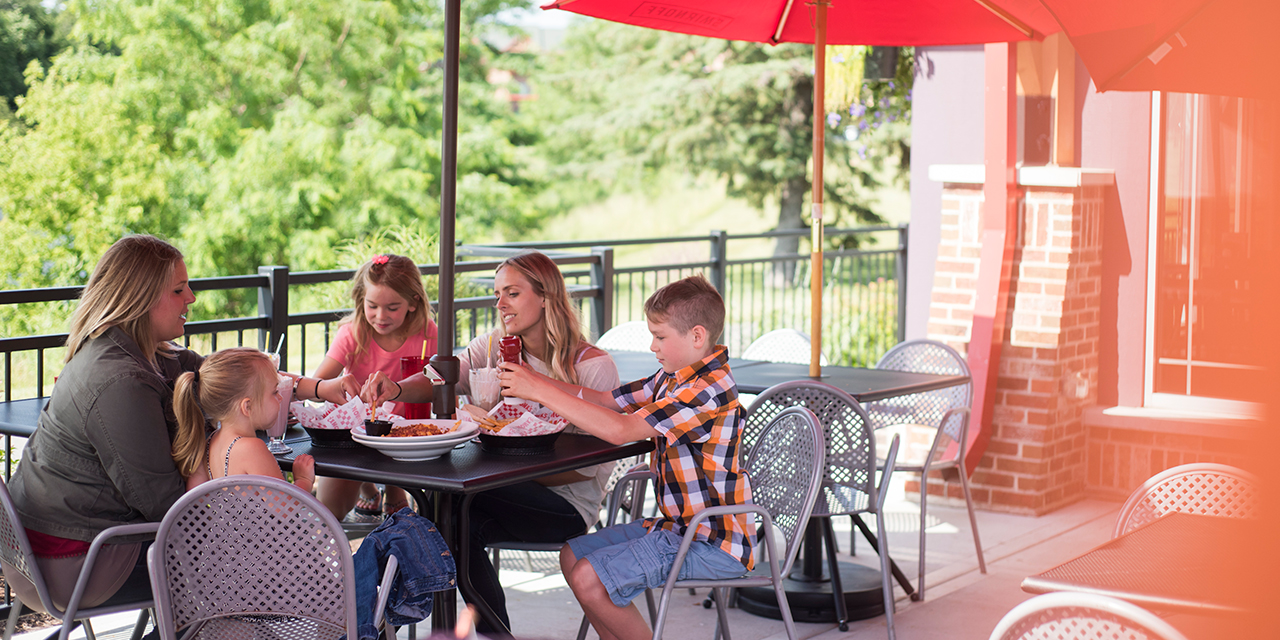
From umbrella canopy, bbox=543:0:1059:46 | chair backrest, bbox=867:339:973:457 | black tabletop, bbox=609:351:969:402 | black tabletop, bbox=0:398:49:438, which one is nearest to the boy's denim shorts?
black tabletop, bbox=609:351:969:402

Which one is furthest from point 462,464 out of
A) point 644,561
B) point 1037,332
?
point 1037,332

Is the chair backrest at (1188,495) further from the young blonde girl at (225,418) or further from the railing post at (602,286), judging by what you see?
the railing post at (602,286)

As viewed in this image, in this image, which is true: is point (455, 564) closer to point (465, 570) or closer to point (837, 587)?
point (465, 570)

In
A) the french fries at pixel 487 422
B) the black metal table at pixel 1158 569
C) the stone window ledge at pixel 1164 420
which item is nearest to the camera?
the black metal table at pixel 1158 569

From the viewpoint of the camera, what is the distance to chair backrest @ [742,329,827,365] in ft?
16.8

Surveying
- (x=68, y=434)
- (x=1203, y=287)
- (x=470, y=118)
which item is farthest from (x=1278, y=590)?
(x=470, y=118)

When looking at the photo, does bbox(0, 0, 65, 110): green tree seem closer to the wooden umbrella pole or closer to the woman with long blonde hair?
the wooden umbrella pole

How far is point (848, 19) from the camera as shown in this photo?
4.50 metres

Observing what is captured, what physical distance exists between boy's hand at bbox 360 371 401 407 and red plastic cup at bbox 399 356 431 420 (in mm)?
95

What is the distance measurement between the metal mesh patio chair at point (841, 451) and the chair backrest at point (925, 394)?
1.00 m

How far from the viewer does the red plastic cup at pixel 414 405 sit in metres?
3.02

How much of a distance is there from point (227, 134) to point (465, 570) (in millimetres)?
17940

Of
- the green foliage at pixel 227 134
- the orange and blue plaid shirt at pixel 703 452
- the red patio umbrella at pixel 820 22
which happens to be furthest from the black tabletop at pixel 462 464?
the green foliage at pixel 227 134

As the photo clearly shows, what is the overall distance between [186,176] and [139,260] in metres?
17.2
